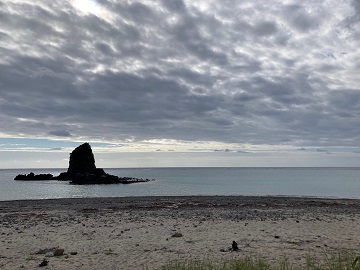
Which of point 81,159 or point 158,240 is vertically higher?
point 81,159

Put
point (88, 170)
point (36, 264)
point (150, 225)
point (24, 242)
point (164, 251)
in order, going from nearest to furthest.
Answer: point (36, 264), point (164, 251), point (24, 242), point (150, 225), point (88, 170)

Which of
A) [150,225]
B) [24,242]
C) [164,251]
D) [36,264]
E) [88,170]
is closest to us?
[36,264]

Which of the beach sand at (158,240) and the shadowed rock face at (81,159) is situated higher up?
the shadowed rock face at (81,159)

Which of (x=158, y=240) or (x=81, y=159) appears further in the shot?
(x=81, y=159)

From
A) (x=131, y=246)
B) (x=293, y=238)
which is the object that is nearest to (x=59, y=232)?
(x=131, y=246)

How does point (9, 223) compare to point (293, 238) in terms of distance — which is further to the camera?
point (9, 223)

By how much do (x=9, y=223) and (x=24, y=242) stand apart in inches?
307

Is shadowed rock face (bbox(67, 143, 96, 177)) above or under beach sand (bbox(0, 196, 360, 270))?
above

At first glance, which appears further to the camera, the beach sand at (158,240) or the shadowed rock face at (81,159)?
the shadowed rock face at (81,159)

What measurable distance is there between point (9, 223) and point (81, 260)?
1292 centimetres

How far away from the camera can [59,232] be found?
19875 millimetres

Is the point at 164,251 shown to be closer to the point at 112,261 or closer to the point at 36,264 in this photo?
the point at 112,261

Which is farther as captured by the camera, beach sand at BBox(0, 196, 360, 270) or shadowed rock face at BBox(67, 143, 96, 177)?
shadowed rock face at BBox(67, 143, 96, 177)

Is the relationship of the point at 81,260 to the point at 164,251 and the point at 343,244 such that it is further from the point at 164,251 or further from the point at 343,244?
the point at 343,244
